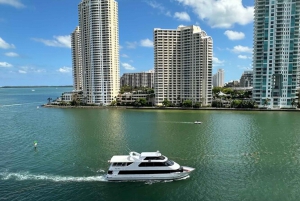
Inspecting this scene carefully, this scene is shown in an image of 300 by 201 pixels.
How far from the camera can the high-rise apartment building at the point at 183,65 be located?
99.4 meters

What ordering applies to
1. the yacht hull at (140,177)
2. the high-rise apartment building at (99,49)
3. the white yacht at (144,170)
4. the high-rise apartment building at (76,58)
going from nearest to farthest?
the yacht hull at (140,177)
the white yacht at (144,170)
the high-rise apartment building at (99,49)
the high-rise apartment building at (76,58)

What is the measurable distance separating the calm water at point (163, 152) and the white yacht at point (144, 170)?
78 centimetres

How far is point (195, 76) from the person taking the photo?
331 ft

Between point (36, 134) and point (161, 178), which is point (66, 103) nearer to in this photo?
point (36, 134)

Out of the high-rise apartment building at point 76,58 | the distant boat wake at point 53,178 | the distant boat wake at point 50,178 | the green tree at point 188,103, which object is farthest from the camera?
the high-rise apartment building at point 76,58

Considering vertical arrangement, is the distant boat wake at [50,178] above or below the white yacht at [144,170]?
below

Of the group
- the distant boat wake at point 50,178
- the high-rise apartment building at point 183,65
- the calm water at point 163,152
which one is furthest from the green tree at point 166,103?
the distant boat wake at point 50,178

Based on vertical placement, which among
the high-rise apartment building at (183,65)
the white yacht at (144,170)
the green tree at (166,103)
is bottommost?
the white yacht at (144,170)

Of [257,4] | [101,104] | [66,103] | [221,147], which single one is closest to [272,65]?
[257,4]

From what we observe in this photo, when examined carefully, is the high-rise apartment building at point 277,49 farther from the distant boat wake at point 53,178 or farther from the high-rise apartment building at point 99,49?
the distant boat wake at point 53,178

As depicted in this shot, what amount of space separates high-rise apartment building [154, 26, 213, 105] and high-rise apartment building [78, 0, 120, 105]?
20764 millimetres

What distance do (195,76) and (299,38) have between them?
1583 inches

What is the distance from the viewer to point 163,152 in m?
36.4

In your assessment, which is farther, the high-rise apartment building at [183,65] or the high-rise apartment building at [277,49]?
the high-rise apartment building at [183,65]
